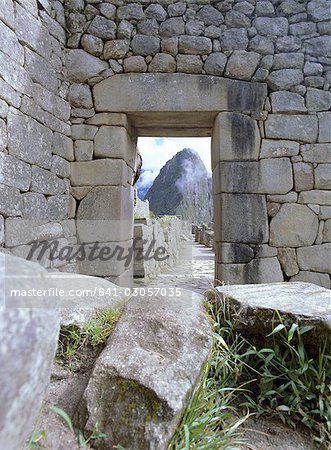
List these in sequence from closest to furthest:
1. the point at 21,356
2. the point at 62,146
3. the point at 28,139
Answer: the point at 21,356
the point at 28,139
the point at 62,146

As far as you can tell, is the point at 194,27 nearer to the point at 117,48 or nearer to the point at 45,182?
the point at 117,48

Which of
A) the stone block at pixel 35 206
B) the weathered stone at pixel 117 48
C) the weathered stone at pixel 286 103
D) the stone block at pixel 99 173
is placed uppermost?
the weathered stone at pixel 117 48

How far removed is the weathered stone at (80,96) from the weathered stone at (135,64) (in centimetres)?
46

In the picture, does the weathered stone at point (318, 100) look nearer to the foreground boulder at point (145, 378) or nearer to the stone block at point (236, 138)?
the stone block at point (236, 138)

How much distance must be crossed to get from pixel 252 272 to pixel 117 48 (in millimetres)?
2696

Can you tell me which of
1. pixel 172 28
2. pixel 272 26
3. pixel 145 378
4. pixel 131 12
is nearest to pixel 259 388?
pixel 145 378

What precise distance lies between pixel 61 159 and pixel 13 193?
31.2 inches

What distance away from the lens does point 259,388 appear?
1.26 m

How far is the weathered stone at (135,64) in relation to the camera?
3.04 meters

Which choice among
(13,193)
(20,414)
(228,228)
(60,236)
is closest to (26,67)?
(13,193)

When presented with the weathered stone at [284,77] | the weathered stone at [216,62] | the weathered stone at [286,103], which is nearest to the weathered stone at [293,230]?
the weathered stone at [286,103]

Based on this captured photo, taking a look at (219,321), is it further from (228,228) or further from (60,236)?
(60,236)

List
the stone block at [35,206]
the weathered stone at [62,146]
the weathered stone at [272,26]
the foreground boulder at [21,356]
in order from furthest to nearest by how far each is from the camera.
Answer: the weathered stone at [272,26]
the weathered stone at [62,146]
the stone block at [35,206]
the foreground boulder at [21,356]

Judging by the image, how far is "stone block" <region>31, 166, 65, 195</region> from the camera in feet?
8.30
